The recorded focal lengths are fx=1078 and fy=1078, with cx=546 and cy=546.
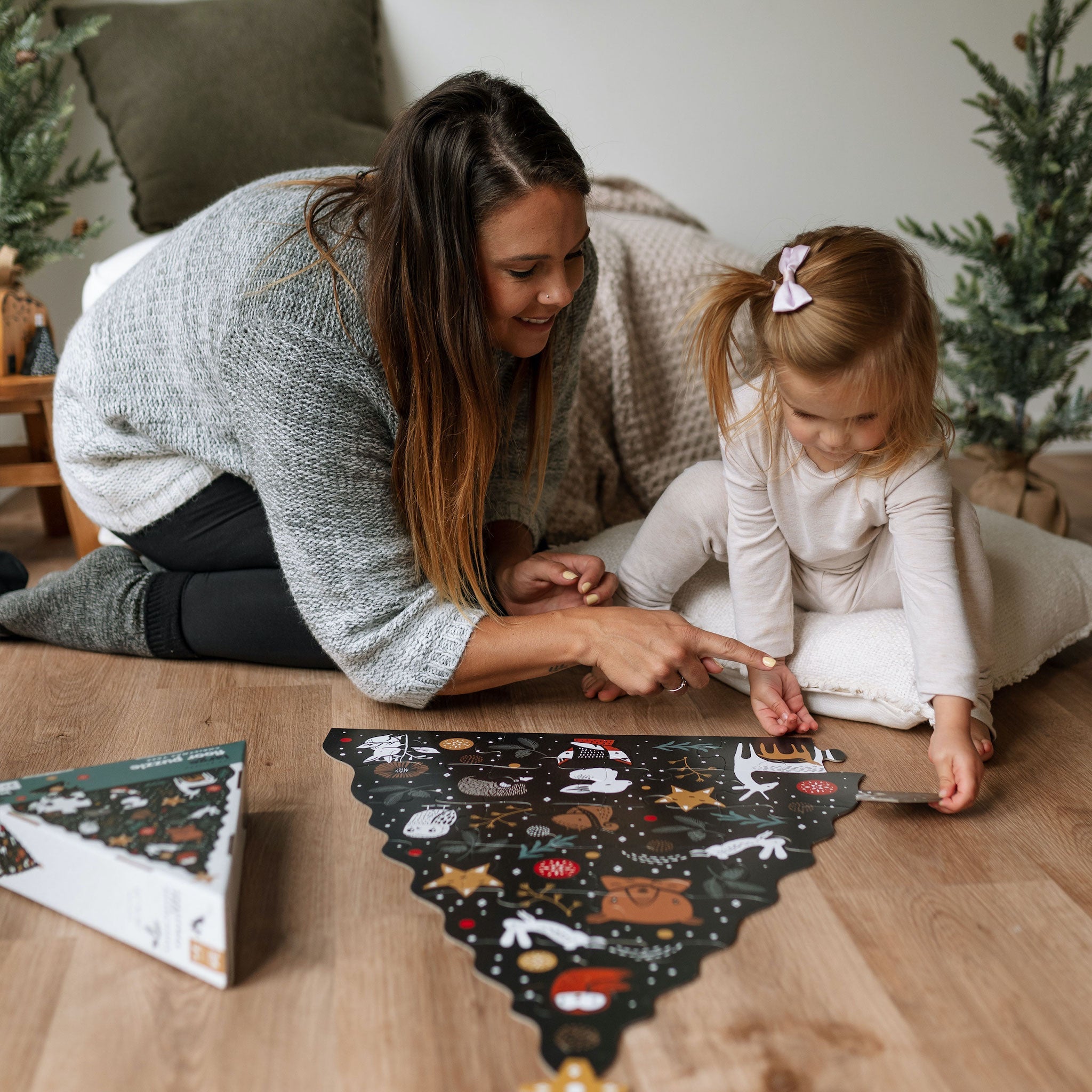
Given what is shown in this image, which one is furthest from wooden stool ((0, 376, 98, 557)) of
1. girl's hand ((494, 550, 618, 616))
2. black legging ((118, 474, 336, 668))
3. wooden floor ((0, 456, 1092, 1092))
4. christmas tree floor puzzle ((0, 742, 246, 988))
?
christmas tree floor puzzle ((0, 742, 246, 988))

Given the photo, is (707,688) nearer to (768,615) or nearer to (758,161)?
(768,615)

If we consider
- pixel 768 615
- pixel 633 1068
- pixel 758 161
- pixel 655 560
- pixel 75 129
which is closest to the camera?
pixel 633 1068

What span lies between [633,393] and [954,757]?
0.85 m

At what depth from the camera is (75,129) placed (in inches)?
89.8

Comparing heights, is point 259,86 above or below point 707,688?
above

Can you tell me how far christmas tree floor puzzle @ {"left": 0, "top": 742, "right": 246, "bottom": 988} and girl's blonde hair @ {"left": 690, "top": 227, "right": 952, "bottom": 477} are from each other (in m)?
0.65

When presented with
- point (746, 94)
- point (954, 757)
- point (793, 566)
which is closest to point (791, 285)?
point (793, 566)

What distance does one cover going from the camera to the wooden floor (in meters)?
0.69

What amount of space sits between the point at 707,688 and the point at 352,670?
427mm

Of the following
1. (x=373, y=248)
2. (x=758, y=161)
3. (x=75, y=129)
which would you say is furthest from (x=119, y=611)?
(x=758, y=161)

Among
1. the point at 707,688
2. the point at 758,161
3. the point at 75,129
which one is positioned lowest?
the point at 707,688

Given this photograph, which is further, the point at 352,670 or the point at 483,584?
the point at 483,584

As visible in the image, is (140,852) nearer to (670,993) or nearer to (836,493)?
(670,993)

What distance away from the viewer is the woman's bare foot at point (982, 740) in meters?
1.09
